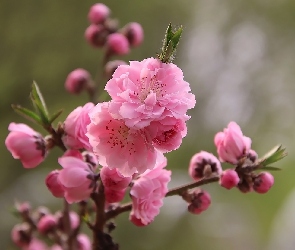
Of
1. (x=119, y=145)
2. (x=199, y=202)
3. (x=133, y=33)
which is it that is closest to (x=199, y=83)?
(x=133, y=33)

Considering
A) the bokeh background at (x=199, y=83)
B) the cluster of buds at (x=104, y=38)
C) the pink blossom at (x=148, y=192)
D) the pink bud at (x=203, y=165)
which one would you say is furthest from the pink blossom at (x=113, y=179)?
the bokeh background at (x=199, y=83)

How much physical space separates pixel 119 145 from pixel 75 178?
9cm

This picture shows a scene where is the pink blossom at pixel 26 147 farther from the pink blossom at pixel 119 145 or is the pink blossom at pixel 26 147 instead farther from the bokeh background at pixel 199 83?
the bokeh background at pixel 199 83

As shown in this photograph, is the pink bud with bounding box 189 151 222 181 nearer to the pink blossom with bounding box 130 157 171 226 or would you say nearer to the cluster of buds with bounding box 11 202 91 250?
the pink blossom with bounding box 130 157 171 226

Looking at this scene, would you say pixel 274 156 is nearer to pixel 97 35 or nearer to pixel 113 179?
pixel 113 179

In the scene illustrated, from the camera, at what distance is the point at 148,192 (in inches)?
19.9

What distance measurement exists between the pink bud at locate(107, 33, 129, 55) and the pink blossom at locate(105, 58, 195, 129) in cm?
39

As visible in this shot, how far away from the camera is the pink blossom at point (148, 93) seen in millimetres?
413

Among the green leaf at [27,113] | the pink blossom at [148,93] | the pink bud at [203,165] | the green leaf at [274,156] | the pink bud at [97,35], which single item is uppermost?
the pink blossom at [148,93]

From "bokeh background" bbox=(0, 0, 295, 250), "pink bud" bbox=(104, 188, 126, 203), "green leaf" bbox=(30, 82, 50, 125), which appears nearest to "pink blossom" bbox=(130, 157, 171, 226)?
"pink bud" bbox=(104, 188, 126, 203)

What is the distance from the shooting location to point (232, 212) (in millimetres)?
1357

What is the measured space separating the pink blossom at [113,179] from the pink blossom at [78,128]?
1.8 inches

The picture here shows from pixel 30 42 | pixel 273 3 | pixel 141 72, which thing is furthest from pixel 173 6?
pixel 141 72

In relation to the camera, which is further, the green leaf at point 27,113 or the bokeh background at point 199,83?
the bokeh background at point 199,83
